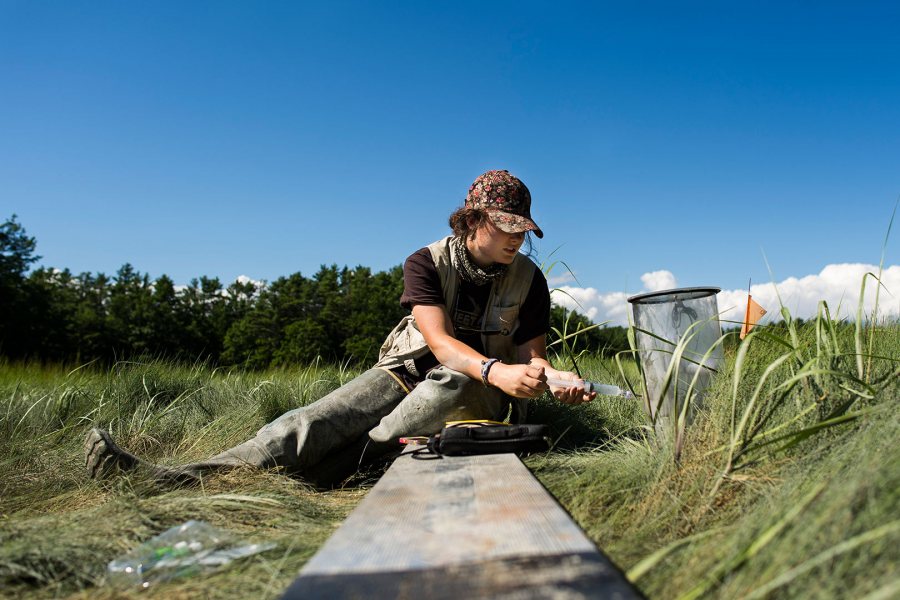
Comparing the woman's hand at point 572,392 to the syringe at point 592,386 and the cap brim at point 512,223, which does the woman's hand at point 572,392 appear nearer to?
the syringe at point 592,386

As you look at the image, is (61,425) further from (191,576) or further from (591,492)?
(591,492)

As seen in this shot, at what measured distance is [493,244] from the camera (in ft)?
9.08

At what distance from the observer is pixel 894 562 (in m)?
0.89

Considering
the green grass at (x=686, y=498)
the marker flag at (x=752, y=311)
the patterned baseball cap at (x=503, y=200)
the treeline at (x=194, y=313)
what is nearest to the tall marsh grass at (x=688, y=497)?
the green grass at (x=686, y=498)

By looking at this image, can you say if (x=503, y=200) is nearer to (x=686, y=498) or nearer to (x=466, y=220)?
(x=466, y=220)

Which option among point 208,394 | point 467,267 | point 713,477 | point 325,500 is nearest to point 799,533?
point 713,477

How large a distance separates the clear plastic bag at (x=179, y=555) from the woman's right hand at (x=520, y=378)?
1084mm

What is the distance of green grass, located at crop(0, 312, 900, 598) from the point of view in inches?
39.8

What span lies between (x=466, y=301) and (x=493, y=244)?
35cm

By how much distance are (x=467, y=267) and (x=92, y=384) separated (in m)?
3.18

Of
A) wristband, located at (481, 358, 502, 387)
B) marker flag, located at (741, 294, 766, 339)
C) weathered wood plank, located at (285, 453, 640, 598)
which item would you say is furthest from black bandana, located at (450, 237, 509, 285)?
weathered wood plank, located at (285, 453, 640, 598)

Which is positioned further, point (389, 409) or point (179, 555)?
point (389, 409)

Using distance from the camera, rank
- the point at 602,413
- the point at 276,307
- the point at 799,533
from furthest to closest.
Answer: the point at 276,307 → the point at 602,413 → the point at 799,533

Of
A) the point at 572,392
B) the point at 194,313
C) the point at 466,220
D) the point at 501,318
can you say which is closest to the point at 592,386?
the point at 572,392
